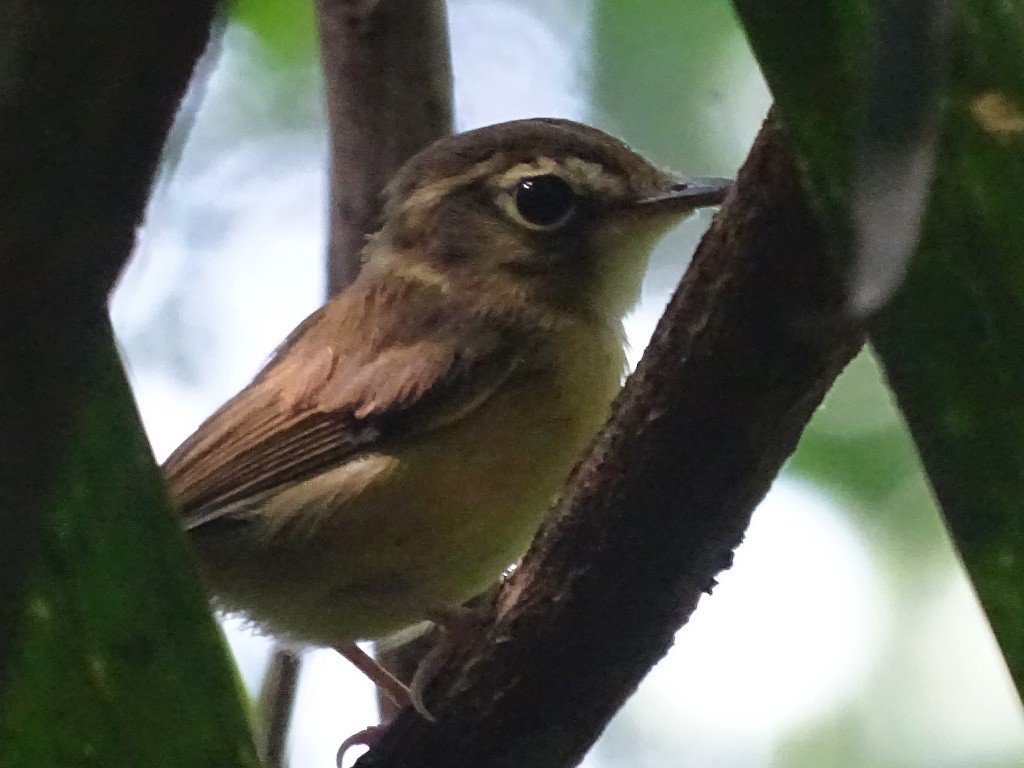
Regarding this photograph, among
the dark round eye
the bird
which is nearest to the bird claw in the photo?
the bird

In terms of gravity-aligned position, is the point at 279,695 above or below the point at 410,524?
below

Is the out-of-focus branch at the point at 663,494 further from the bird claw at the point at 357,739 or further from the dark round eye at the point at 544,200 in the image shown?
the dark round eye at the point at 544,200

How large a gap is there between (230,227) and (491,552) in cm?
200

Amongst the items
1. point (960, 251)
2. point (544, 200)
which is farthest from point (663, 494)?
point (544, 200)

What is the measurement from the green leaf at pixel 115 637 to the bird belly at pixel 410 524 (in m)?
1.48

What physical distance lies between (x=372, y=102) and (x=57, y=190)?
2.60 m

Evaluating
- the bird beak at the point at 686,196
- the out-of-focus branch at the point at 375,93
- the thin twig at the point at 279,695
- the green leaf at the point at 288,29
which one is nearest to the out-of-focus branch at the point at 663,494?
the thin twig at the point at 279,695

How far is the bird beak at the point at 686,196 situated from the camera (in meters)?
2.67

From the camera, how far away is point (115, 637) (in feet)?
2.79

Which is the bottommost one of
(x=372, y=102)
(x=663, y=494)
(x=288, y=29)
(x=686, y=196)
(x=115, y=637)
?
(x=115, y=637)

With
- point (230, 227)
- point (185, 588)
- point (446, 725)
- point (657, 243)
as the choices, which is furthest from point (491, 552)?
point (230, 227)

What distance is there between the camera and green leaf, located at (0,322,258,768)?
33.0 inches

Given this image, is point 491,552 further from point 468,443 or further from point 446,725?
point 446,725

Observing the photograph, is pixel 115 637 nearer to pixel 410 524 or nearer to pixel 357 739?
pixel 410 524
